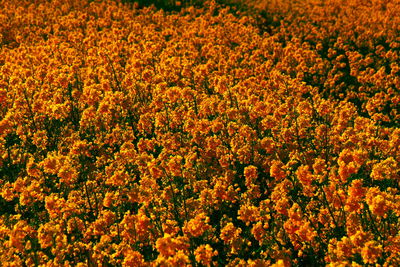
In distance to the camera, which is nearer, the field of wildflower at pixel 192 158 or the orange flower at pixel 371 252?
the orange flower at pixel 371 252

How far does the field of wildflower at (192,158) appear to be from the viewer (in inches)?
204

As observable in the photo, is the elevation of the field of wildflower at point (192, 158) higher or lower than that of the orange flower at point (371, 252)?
lower

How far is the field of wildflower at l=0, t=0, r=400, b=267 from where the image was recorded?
17.0 ft

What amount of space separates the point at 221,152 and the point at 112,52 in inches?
262

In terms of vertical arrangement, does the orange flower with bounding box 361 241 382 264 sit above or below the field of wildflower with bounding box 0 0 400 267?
above

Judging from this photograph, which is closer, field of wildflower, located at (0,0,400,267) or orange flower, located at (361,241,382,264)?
orange flower, located at (361,241,382,264)

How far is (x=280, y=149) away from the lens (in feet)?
24.3

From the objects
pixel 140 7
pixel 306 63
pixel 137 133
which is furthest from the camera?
pixel 140 7

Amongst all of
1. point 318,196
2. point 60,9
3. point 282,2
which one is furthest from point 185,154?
point 282,2

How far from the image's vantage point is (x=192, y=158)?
6.67 m

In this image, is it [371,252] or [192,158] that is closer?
[371,252]

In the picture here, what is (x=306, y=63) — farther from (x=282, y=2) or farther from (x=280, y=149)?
(x=282, y=2)

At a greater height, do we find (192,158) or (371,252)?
(371,252)

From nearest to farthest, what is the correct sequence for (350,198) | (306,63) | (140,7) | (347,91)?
1. (350,198)
2. (347,91)
3. (306,63)
4. (140,7)
